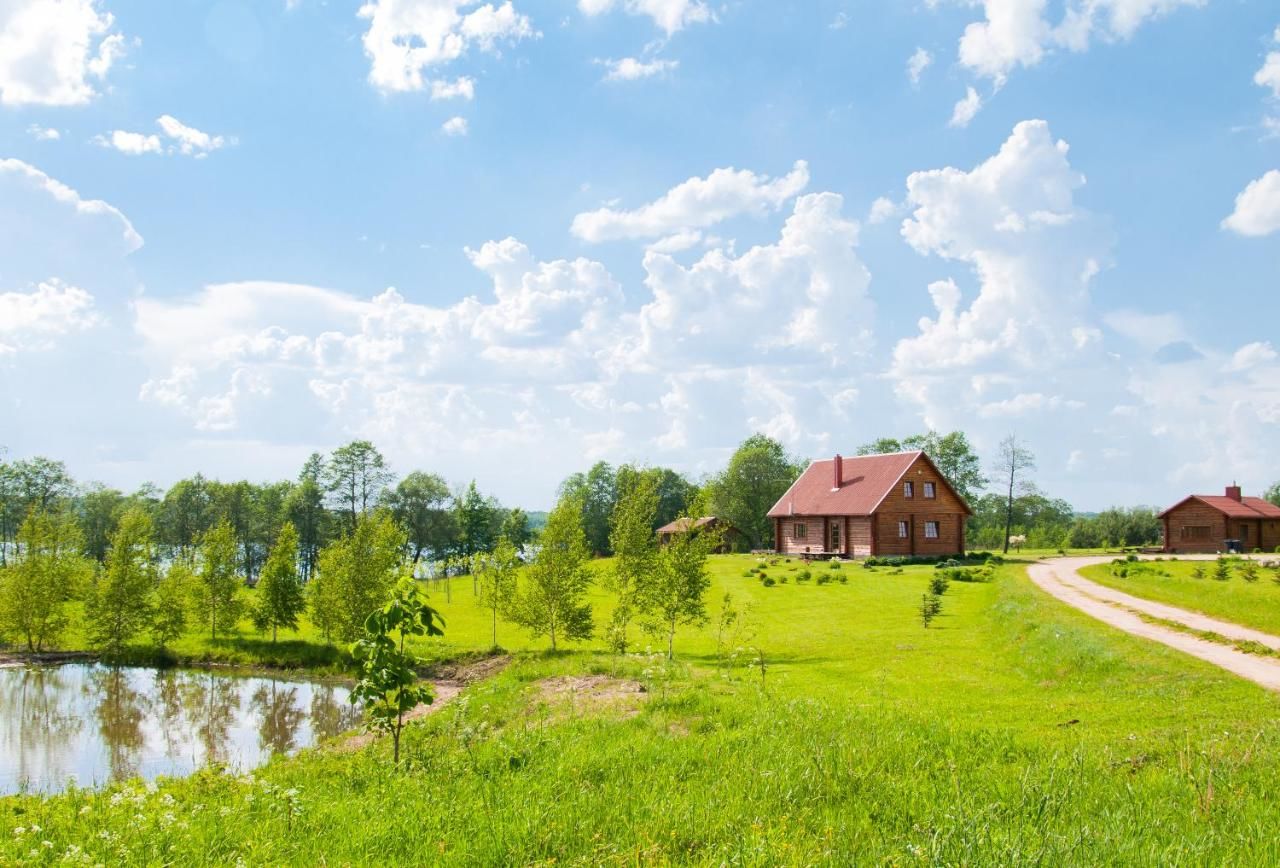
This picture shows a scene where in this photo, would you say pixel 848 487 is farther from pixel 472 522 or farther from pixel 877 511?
pixel 472 522

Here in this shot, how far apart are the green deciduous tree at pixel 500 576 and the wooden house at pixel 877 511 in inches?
1291

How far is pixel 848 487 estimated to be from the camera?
60250mm

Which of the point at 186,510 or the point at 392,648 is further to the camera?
the point at 186,510

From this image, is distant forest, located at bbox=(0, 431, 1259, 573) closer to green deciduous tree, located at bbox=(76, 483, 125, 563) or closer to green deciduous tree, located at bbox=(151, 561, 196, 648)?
green deciduous tree, located at bbox=(76, 483, 125, 563)

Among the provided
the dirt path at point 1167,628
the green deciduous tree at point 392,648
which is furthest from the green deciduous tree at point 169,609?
the dirt path at point 1167,628

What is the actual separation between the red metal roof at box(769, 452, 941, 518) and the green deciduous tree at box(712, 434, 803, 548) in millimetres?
29676

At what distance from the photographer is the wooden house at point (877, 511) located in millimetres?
56281

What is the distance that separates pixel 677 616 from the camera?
23859 millimetres

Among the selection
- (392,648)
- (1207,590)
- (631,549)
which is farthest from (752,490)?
(392,648)

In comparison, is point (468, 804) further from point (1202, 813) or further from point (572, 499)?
point (572, 499)

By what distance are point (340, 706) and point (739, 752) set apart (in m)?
18.0

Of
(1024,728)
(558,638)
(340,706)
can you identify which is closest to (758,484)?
(558,638)

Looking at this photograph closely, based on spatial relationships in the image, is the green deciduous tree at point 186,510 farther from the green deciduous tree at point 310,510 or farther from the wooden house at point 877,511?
the wooden house at point 877,511

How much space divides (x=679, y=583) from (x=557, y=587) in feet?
16.0
